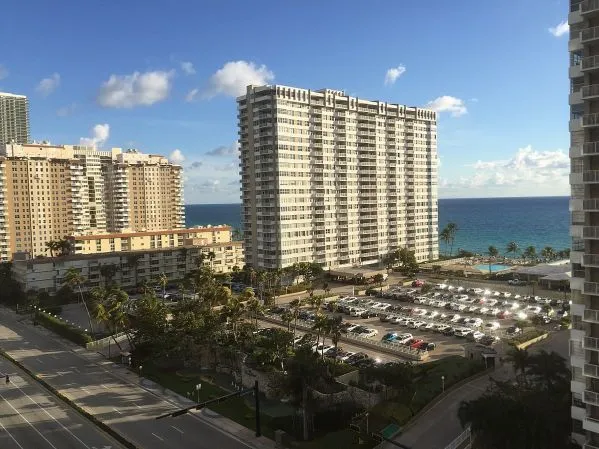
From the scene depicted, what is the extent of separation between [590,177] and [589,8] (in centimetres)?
914

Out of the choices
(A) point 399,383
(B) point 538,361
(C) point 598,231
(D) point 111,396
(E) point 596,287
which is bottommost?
(D) point 111,396

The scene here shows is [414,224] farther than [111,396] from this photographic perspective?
Yes

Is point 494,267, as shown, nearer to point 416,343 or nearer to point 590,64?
point 416,343

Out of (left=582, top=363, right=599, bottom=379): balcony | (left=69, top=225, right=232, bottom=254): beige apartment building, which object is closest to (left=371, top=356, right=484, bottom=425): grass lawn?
(left=582, top=363, right=599, bottom=379): balcony

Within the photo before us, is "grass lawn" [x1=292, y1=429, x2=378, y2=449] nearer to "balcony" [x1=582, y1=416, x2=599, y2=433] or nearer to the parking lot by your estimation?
"balcony" [x1=582, y1=416, x2=599, y2=433]

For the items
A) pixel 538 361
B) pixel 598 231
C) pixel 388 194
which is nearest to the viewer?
pixel 598 231

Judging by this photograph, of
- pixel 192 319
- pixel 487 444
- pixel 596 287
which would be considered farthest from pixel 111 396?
pixel 596 287

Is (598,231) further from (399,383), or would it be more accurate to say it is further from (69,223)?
(69,223)

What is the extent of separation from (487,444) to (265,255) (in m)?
77.8

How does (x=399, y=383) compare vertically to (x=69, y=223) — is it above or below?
below

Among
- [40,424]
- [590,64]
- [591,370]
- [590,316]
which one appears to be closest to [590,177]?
[590,64]

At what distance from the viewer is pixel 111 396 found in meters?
50.0

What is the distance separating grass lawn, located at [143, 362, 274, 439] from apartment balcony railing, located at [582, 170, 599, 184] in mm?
29152

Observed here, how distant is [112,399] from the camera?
49219 millimetres
